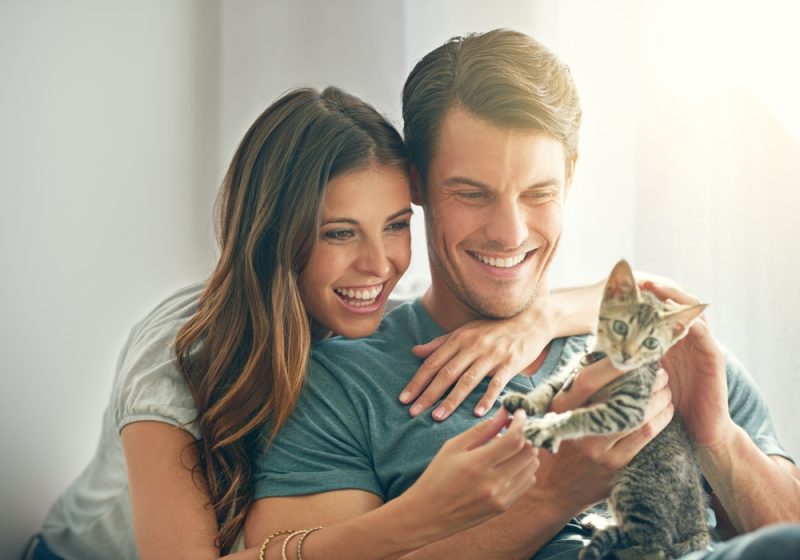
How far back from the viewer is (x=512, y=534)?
1463 millimetres

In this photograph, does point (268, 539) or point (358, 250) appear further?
point (358, 250)

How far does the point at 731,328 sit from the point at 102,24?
195 cm

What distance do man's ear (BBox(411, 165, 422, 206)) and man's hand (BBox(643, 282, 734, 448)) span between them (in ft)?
1.82

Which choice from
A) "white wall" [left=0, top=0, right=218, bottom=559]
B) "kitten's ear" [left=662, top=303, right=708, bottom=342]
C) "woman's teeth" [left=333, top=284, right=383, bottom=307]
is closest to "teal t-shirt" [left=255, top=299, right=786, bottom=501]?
"woman's teeth" [left=333, top=284, right=383, bottom=307]

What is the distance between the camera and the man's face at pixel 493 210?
165cm

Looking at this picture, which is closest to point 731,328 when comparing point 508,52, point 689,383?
point 689,383

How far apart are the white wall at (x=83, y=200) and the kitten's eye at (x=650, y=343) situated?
1683 millimetres

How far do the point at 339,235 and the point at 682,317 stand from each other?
689mm

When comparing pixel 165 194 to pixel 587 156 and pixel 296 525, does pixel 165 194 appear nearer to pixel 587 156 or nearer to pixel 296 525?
pixel 587 156

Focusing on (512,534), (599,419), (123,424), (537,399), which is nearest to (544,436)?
(599,419)

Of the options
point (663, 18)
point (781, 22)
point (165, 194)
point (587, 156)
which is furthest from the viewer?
point (165, 194)

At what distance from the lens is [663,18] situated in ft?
7.43

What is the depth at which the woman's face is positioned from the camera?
5.47 feet

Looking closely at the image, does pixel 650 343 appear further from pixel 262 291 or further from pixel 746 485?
pixel 262 291
